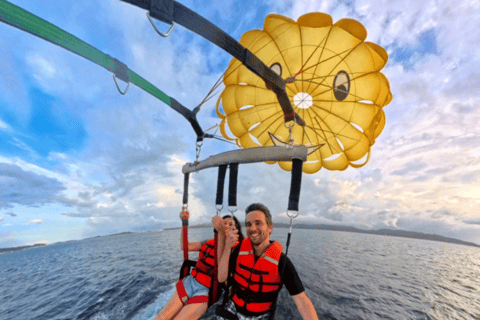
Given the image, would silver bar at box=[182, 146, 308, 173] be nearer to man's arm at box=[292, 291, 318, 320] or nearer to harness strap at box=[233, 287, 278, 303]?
man's arm at box=[292, 291, 318, 320]

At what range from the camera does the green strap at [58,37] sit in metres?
1.60

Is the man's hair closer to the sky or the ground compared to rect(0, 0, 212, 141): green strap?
closer to the ground

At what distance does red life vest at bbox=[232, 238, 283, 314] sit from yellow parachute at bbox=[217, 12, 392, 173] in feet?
10.7

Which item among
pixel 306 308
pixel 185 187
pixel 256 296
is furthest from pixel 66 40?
pixel 306 308

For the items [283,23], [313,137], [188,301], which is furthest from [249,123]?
[188,301]

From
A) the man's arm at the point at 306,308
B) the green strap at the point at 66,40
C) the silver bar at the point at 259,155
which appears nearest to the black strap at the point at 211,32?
the green strap at the point at 66,40

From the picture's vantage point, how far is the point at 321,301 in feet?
22.9

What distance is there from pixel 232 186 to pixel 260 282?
150cm

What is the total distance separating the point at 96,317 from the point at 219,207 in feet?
23.8

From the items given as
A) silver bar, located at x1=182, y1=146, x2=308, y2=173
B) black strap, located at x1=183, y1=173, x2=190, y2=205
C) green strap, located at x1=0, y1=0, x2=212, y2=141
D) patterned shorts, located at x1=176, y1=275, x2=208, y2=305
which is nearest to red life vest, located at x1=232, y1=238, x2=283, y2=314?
patterned shorts, located at x1=176, y1=275, x2=208, y2=305

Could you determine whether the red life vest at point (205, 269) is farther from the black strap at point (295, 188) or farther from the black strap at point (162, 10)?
the black strap at point (162, 10)

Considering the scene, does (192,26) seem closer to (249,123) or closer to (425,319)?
(249,123)

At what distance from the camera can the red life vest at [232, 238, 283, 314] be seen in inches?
103

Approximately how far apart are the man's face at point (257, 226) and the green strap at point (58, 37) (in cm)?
256
